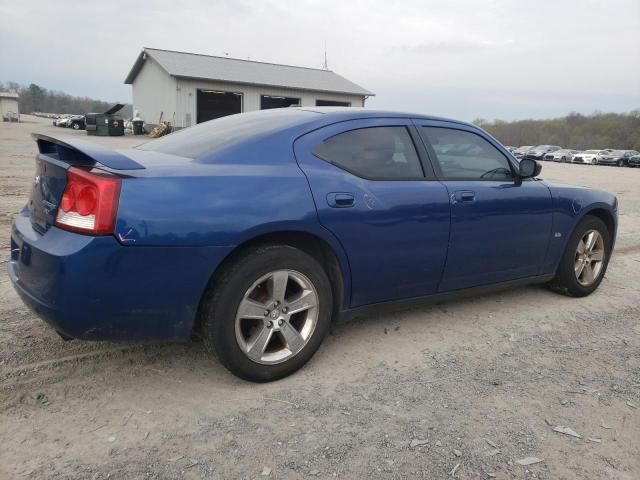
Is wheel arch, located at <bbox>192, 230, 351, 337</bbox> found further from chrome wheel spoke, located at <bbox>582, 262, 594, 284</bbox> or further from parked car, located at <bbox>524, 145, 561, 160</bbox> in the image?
parked car, located at <bbox>524, 145, 561, 160</bbox>

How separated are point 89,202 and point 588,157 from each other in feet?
172

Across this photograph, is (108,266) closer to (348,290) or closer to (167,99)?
(348,290)

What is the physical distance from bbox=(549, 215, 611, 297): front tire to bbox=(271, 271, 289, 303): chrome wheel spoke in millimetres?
2805

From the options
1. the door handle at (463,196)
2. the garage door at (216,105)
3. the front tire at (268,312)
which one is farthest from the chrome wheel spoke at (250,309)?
the garage door at (216,105)

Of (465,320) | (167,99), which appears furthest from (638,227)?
(167,99)

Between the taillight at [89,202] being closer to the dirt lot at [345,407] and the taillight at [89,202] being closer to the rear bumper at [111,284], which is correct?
the rear bumper at [111,284]

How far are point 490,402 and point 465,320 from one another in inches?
47.1

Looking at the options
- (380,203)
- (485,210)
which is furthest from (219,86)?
(380,203)

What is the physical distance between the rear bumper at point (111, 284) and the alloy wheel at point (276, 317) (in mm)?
312

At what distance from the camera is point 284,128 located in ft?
9.89

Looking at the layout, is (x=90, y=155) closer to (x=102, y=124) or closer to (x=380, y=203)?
(x=380, y=203)

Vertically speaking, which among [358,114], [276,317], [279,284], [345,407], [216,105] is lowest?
[345,407]

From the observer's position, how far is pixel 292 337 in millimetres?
2869

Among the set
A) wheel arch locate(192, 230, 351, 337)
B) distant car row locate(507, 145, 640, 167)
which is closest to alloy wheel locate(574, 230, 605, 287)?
wheel arch locate(192, 230, 351, 337)
